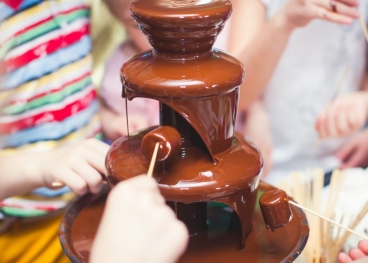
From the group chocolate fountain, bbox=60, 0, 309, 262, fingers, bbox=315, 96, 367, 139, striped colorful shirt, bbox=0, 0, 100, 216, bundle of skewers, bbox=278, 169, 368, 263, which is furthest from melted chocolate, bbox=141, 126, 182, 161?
fingers, bbox=315, 96, 367, 139

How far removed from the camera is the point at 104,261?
61 centimetres

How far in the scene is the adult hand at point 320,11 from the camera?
116 cm

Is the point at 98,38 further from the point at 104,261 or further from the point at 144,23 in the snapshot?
the point at 104,261

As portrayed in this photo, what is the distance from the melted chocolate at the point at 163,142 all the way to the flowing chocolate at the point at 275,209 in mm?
159

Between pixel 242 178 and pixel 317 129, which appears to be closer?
pixel 242 178

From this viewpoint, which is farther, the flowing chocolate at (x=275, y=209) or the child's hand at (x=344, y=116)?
the child's hand at (x=344, y=116)

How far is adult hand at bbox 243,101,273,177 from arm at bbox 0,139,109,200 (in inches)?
19.8

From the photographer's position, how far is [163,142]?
64 centimetres

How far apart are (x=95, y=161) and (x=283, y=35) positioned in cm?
61

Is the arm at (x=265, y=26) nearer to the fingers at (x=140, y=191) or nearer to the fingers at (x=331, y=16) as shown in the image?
the fingers at (x=331, y=16)

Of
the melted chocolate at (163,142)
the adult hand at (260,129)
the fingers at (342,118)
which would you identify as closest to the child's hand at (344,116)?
the fingers at (342,118)

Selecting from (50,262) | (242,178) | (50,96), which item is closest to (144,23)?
(242,178)

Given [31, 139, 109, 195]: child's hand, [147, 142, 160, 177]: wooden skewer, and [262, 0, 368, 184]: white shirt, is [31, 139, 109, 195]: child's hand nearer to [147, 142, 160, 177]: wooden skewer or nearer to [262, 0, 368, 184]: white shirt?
[147, 142, 160, 177]: wooden skewer

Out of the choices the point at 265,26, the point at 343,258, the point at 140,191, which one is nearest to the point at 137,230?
the point at 140,191
